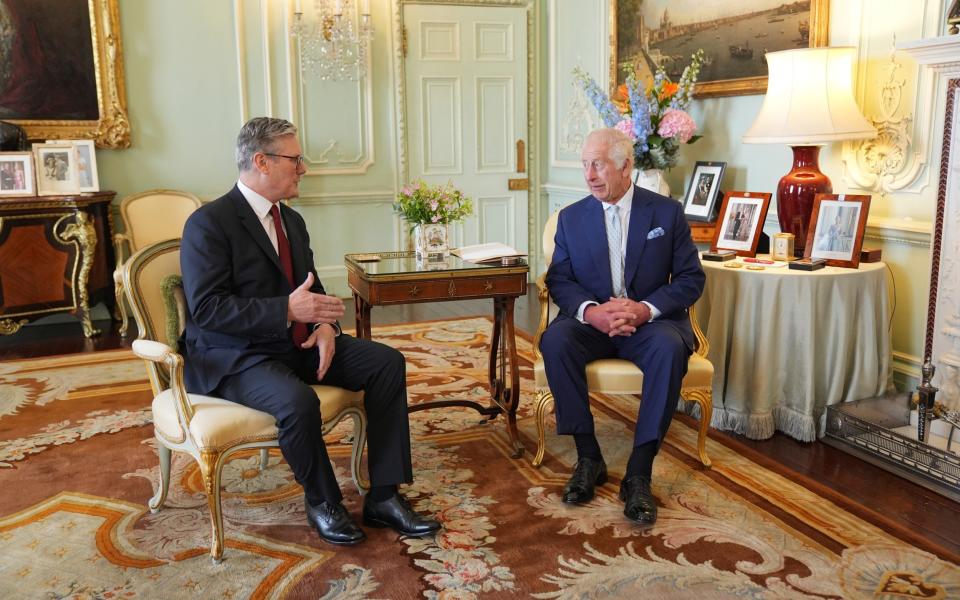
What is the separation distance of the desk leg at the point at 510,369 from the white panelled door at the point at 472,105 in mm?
3223

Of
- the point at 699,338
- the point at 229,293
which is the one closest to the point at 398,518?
the point at 229,293

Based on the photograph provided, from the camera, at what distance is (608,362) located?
119 inches

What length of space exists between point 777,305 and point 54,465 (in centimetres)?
295

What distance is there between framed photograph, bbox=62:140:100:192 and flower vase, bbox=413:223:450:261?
319 centimetres

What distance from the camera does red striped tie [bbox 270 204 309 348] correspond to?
277cm

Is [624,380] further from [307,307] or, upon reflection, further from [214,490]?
[214,490]

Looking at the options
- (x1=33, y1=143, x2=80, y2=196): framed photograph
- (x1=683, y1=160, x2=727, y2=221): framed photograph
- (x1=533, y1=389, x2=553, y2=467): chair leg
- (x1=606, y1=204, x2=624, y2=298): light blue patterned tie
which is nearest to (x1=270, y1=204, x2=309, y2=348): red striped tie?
(x1=533, y1=389, x2=553, y2=467): chair leg

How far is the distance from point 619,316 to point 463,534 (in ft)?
3.07

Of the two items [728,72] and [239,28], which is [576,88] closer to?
[728,72]

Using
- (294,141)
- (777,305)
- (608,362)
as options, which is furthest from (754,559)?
(294,141)

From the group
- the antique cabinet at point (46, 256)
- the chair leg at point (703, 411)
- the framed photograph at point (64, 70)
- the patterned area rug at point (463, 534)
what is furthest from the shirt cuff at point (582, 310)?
the framed photograph at point (64, 70)

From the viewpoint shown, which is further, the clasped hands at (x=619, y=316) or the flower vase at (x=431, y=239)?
the flower vase at (x=431, y=239)

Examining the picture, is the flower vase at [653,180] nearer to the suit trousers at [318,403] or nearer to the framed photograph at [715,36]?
the framed photograph at [715,36]

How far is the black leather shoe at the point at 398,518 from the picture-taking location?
2.63 metres
